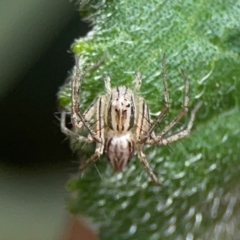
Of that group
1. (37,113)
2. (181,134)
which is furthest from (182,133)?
(37,113)

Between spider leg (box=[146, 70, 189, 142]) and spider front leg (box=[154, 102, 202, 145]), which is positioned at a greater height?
spider leg (box=[146, 70, 189, 142])

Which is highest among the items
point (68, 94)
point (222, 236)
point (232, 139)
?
point (68, 94)

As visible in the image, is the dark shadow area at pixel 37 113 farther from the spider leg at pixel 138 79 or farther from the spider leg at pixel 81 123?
the spider leg at pixel 138 79

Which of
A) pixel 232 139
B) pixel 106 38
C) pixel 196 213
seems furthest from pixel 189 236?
pixel 106 38

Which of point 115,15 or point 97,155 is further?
point 97,155

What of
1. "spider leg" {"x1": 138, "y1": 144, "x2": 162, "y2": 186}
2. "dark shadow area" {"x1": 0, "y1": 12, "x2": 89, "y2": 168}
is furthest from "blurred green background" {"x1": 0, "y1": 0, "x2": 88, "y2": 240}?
"spider leg" {"x1": 138, "y1": 144, "x2": 162, "y2": 186}

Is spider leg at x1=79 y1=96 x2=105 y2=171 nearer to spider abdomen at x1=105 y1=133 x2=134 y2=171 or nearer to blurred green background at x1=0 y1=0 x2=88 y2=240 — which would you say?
spider abdomen at x1=105 y1=133 x2=134 y2=171

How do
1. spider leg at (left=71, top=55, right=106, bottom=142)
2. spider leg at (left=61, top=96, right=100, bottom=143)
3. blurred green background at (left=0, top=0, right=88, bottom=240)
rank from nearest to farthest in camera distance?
spider leg at (left=71, top=55, right=106, bottom=142)
spider leg at (left=61, top=96, right=100, bottom=143)
blurred green background at (left=0, top=0, right=88, bottom=240)

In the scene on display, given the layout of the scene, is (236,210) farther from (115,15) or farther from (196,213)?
(115,15)
